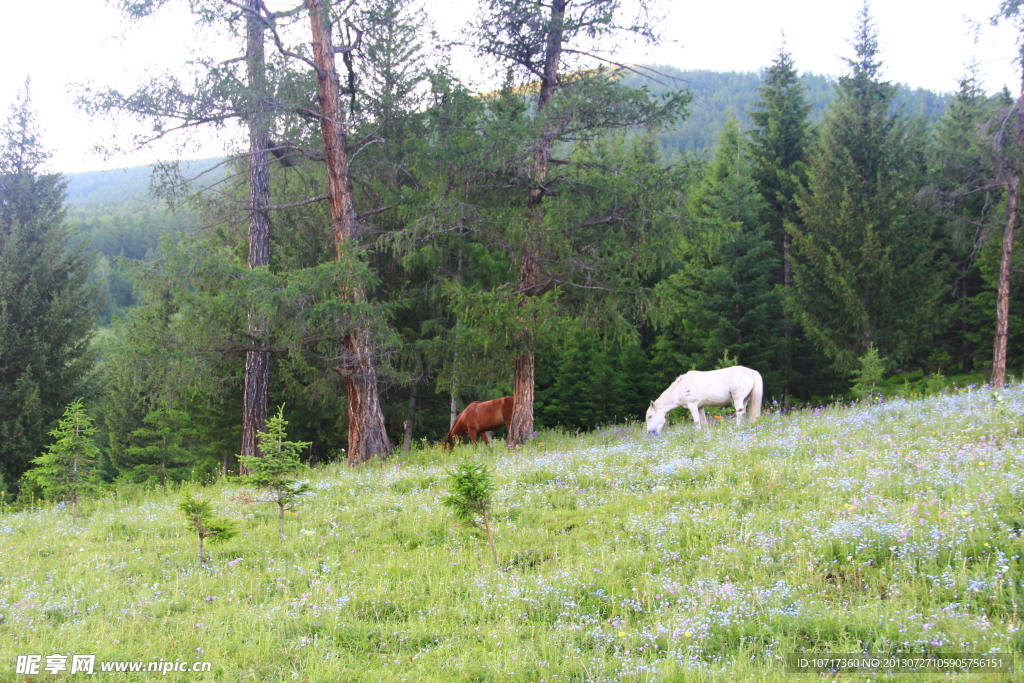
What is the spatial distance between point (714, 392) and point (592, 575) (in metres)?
9.05

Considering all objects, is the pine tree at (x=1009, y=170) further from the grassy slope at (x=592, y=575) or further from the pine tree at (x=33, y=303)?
the pine tree at (x=33, y=303)

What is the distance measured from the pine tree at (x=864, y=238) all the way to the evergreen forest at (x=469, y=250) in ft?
0.39

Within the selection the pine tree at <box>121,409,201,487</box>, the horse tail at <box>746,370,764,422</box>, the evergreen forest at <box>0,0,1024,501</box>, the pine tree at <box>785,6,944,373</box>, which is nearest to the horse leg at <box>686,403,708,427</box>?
the horse tail at <box>746,370,764,422</box>

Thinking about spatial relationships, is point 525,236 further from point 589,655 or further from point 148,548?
point 589,655

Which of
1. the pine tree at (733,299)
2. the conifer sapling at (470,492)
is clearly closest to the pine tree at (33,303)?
the conifer sapling at (470,492)

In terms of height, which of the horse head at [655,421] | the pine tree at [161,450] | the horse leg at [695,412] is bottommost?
the pine tree at [161,450]

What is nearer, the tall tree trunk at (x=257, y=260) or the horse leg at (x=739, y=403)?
the horse leg at (x=739, y=403)

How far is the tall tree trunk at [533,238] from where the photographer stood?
45.1ft

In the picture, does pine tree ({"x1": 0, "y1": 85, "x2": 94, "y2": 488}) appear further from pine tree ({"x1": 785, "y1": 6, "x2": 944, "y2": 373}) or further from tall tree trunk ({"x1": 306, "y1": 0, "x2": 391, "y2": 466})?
pine tree ({"x1": 785, "y1": 6, "x2": 944, "y2": 373})

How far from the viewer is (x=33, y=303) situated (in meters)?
23.6

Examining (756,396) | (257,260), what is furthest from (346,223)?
(756,396)

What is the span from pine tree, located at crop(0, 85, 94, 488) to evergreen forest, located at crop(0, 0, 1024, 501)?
3.1 inches

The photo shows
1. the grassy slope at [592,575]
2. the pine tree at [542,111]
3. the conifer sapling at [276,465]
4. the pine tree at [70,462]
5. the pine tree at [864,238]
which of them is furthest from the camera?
the pine tree at [864,238]

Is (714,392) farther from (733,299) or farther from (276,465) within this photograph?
(733,299)
